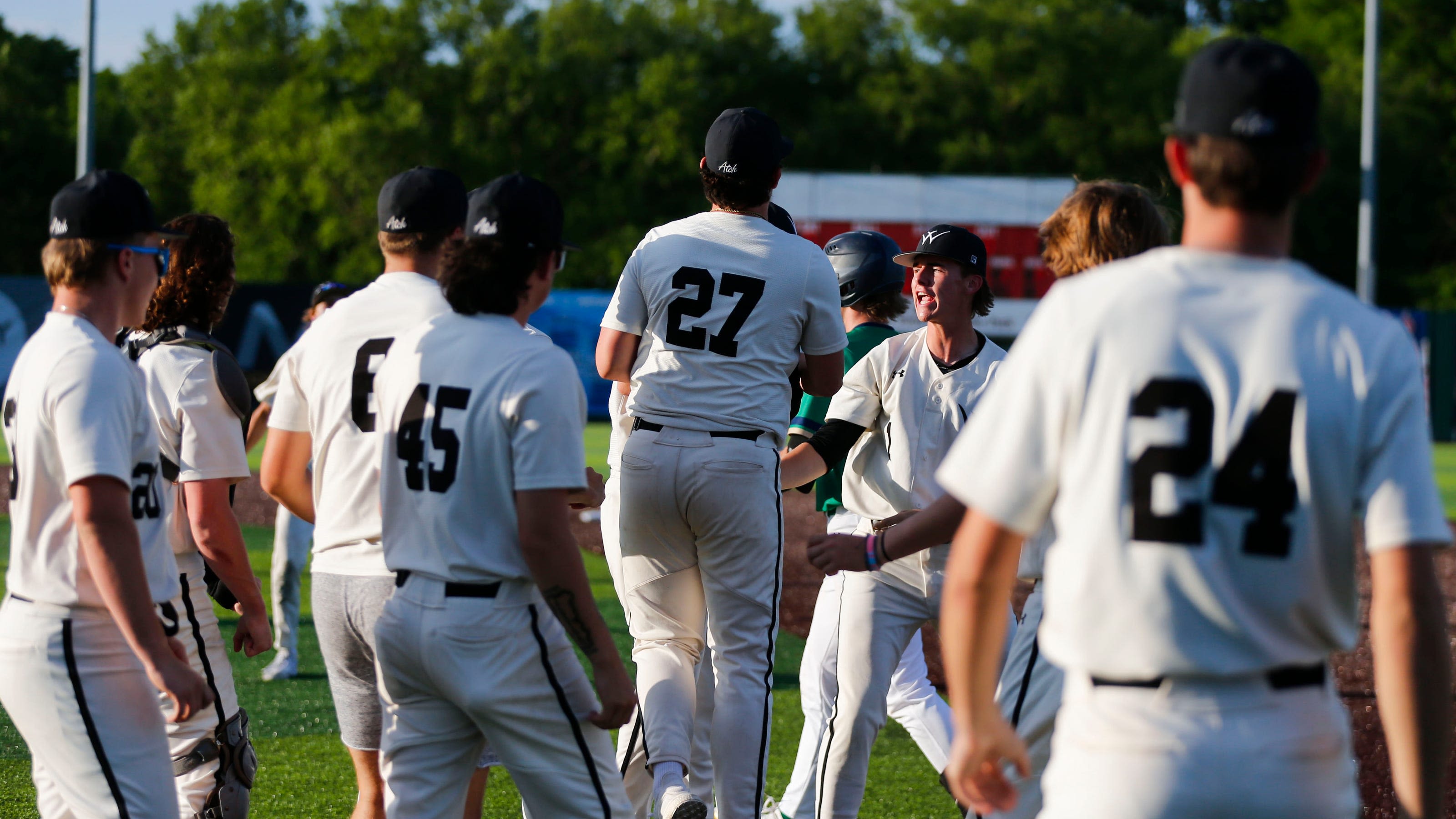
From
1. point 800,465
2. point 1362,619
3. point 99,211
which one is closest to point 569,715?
point 99,211

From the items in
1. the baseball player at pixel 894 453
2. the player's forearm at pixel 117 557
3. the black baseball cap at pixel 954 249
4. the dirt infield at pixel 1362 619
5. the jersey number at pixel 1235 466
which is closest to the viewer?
the jersey number at pixel 1235 466

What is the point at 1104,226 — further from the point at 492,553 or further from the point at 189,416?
the point at 189,416

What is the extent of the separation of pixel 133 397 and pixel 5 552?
10197 millimetres

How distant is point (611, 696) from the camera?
117 inches

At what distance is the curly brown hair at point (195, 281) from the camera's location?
3881 millimetres

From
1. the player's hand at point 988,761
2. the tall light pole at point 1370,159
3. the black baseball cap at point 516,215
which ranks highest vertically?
the tall light pole at point 1370,159

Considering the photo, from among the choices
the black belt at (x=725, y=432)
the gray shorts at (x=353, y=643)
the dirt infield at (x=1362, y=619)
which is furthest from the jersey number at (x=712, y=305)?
the gray shorts at (x=353, y=643)

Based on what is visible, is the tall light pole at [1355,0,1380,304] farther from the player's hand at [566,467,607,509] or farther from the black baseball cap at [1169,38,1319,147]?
the black baseball cap at [1169,38,1319,147]

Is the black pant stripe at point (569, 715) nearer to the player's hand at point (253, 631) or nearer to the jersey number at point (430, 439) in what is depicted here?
the jersey number at point (430, 439)

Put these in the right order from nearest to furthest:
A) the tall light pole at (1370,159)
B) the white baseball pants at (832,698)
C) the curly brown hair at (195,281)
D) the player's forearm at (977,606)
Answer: the player's forearm at (977,606), the curly brown hair at (195,281), the white baseball pants at (832,698), the tall light pole at (1370,159)

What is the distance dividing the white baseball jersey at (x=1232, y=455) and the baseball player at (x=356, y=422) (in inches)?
76.7

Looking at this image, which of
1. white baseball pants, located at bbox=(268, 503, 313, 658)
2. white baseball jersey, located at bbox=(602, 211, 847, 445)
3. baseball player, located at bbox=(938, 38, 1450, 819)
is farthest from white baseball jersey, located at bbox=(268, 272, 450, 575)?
white baseball pants, located at bbox=(268, 503, 313, 658)

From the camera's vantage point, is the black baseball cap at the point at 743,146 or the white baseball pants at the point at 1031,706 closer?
the white baseball pants at the point at 1031,706

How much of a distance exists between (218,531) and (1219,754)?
9.06ft
